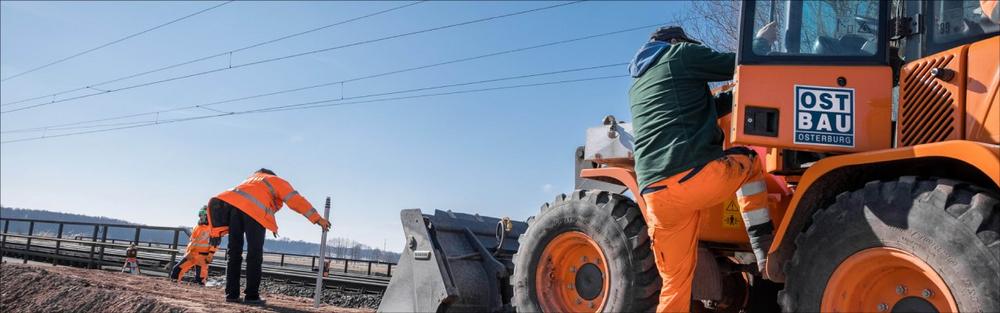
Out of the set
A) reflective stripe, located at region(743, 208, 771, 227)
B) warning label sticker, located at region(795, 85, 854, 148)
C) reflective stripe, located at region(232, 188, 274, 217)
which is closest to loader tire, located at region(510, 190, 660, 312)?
reflective stripe, located at region(743, 208, 771, 227)

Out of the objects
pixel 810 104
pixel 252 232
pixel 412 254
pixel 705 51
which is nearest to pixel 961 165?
pixel 810 104

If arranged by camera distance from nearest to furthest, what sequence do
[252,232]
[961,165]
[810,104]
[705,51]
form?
[961,165] → [810,104] → [705,51] → [252,232]

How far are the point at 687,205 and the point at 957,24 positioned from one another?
4.78 feet

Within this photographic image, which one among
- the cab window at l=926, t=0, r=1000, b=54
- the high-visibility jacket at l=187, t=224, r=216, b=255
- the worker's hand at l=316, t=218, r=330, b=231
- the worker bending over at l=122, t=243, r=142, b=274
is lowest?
the worker bending over at l=122, t=243, r=142, b=274

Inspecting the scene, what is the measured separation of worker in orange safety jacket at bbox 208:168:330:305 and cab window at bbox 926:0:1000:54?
6.59 metres

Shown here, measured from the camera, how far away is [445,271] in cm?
564

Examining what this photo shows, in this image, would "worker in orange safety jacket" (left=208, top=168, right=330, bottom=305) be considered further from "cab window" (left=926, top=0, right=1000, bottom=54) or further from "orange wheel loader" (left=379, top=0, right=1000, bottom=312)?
"cab window" (left=926, top=0, right=1000, bottom=54)

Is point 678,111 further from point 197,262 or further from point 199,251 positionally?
point 197,262

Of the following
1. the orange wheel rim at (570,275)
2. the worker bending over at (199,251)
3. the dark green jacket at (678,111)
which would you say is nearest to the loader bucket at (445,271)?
the orange wheel rim at (570,275)

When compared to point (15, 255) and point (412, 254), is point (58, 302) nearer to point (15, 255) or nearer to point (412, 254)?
point (412, 254)

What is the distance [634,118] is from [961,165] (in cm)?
164

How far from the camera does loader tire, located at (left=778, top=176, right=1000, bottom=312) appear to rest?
2.83m

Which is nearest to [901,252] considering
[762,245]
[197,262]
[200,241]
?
[762,245]

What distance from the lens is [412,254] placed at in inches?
229
